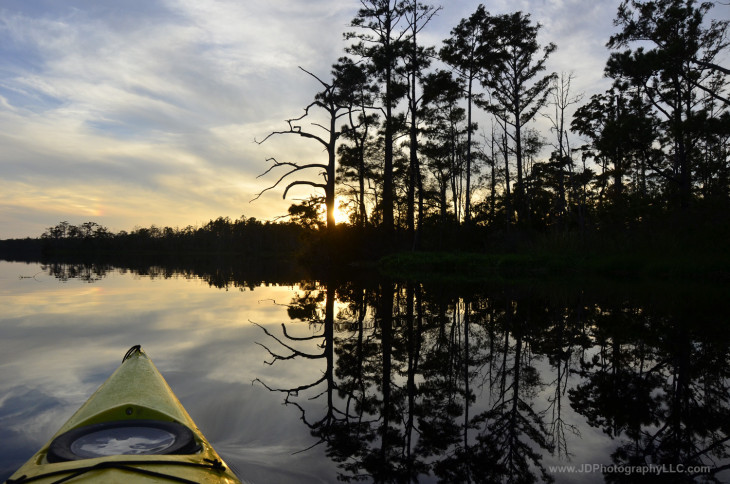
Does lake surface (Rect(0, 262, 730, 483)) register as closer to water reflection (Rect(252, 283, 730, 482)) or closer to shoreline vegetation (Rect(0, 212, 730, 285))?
water reflection (Rect(252, 283, 730, 482))

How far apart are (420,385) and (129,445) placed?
267 cm

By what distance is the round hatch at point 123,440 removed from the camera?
2.12 meters

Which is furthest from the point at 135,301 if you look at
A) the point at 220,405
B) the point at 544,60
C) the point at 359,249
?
the point at 544,60

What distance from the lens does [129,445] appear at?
2295 mm

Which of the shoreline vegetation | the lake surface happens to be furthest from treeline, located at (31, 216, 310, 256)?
the lake surface

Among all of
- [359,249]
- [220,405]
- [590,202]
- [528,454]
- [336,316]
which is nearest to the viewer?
[528,454]

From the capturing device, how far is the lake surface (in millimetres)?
2680

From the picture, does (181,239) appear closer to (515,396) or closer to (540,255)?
(540,255)

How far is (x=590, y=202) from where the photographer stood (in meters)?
48.3

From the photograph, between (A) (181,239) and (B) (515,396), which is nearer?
(B) (515,396)

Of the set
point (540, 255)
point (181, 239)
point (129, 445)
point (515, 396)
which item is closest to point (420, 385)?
point (515, 396)

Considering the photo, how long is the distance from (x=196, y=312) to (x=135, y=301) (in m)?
2.84

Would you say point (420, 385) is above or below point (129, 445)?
below

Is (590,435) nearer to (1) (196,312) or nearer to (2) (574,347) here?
(2) (574,347)
